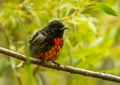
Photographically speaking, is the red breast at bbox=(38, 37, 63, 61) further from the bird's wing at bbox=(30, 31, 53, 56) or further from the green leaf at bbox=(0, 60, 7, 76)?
the green leaf at bbox=(0, 60, 7, 76)

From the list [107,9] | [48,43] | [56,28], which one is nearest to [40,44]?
[48,43]

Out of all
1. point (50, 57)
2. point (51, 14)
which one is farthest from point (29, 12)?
point (50, 57)

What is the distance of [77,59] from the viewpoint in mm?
3230

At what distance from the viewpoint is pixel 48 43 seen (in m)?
2.93

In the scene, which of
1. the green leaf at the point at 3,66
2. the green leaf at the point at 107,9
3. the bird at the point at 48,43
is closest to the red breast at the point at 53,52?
the bird at the point at 48,43

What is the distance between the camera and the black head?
9.85 ft

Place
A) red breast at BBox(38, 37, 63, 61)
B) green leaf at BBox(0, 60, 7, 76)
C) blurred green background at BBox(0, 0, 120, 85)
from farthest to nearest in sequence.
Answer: green leaf at BBox(0, 60, 7, 76) → blurred green background at BBox(0, 0, 120, 85) → red breast at BBox(38, 37, 63, 61)

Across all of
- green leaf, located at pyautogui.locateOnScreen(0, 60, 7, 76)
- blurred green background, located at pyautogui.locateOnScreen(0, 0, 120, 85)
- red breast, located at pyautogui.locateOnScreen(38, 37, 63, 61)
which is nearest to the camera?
red breast, located at pyautogui.locateOnScreen(38, 37, 63, 61)

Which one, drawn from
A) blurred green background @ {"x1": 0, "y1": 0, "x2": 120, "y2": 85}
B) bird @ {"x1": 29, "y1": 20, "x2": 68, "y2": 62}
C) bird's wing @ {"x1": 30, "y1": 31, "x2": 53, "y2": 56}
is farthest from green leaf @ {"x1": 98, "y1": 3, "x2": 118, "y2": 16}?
bird's wing @ {"x1": 30, "y1": 31, "x2": 53, "y2": 56}

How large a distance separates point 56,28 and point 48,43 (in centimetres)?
13

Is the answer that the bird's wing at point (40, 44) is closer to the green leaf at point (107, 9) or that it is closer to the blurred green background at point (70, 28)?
the blurred green background at point (70, 28)

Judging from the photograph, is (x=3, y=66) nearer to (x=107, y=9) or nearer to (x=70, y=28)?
(x=70, y=28)

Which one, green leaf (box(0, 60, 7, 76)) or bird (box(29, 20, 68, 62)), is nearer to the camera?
bird (box(29, 20, 68, 62))

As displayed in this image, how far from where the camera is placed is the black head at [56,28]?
3.00 metres
